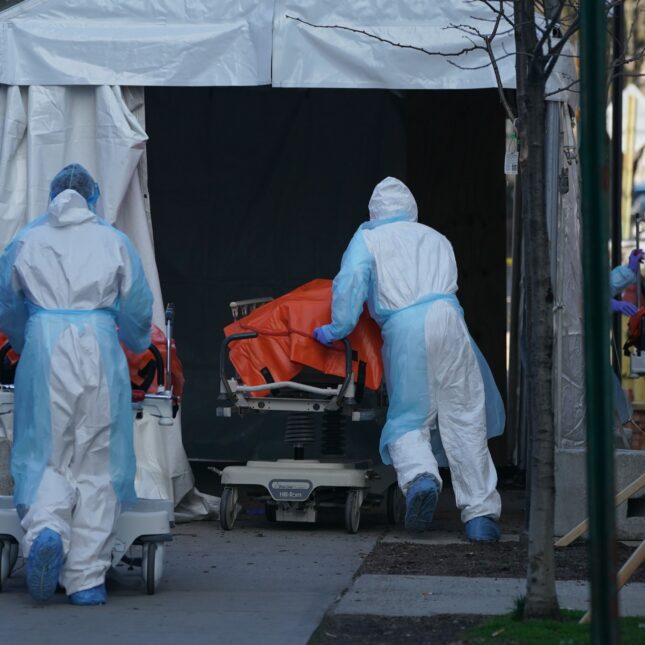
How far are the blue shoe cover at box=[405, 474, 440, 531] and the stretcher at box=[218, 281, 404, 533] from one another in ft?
1.67

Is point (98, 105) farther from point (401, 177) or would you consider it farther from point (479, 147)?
point (479, 147)

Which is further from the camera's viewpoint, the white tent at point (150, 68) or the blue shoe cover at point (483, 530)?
the white tent at point (150, 68)

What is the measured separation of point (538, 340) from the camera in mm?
5301

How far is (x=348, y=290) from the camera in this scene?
7.66 meters

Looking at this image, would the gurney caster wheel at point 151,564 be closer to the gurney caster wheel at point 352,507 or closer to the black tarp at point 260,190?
the gurney caster wheel at point 352,507

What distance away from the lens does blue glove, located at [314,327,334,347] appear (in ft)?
25.3

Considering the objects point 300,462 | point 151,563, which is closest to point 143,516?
point 151,563

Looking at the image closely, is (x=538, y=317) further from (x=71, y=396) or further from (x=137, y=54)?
(x=137, y=54)

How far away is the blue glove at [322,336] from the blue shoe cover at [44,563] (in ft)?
8.02

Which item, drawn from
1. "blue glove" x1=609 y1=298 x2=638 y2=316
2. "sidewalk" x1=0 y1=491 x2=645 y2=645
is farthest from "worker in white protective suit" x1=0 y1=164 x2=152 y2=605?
"blue glove" x1=609 y1=298 x2=638 y2=316

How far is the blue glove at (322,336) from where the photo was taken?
7.71 meters

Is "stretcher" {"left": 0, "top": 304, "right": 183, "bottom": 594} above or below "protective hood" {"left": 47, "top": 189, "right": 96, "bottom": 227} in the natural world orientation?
below

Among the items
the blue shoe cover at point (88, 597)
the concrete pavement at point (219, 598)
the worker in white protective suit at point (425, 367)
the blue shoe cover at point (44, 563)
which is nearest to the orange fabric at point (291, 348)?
the worker in white protective suit at point (425, 367)

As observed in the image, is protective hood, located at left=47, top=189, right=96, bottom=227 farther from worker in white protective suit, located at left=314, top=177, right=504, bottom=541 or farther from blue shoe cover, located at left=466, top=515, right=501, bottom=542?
blue shoe cover, located at left=466, top=515, right=501, bottom=542
